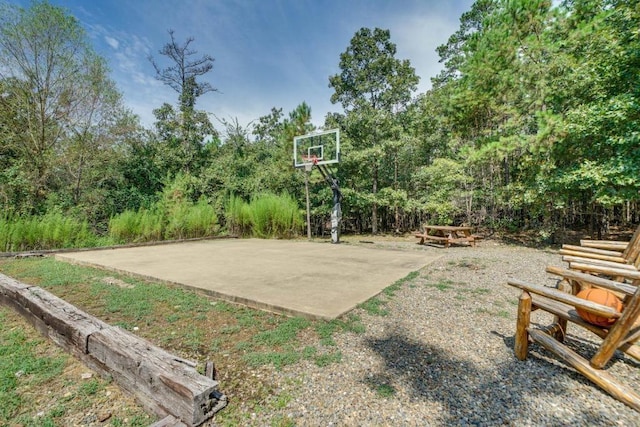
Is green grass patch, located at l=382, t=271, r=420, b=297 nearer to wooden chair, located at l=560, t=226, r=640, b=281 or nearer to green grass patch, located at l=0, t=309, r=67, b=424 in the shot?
wooden chair, located at l=560, t=226, r=640, b=281

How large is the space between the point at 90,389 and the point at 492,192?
349 inches

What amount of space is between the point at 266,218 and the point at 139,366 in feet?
23.4

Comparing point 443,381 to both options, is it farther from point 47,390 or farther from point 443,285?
point 47,390

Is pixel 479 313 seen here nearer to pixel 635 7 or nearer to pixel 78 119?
pixel 635 7

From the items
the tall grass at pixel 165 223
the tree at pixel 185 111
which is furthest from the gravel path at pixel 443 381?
the tree at pixel 185 111

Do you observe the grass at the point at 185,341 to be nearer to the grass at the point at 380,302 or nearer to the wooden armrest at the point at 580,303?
the grass at the point at 380,302

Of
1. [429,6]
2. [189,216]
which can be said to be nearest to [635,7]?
[429,6]

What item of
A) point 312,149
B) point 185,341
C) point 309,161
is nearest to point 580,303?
point 185,341

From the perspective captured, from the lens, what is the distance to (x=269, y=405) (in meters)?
1.29

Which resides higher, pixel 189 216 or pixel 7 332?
pixel 189 216

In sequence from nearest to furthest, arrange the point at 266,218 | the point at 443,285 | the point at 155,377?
the point at 155,377, the point at 443,285, the point at 266,218

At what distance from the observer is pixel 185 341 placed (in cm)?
187

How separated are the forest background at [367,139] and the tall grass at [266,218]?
52 mm

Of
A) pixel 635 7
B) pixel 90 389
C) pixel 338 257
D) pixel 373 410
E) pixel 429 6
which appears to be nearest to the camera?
pixel 373 410
